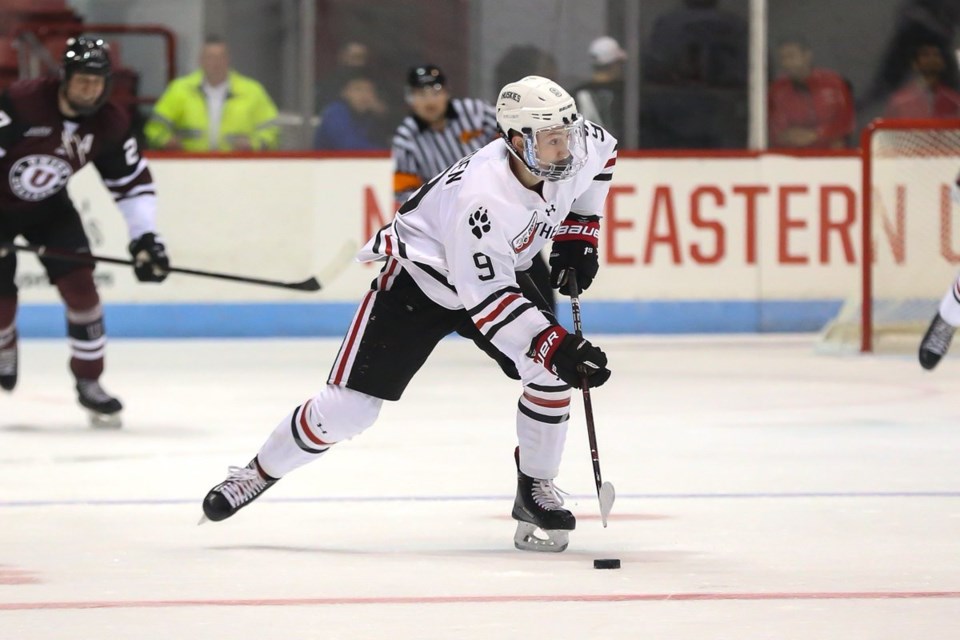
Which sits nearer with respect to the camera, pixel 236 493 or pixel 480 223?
pixel 480 223

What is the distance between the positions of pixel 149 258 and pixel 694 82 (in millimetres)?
4121

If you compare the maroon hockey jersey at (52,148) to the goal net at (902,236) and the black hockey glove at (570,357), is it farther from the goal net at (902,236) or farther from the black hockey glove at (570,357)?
the goal net at (902,236)

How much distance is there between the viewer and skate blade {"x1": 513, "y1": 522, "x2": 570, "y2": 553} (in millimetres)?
3840

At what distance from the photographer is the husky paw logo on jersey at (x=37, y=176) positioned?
19.5 ft

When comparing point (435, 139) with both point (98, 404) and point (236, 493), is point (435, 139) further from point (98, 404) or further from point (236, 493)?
point (236, 493)

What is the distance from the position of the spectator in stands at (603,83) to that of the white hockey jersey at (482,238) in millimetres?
5333

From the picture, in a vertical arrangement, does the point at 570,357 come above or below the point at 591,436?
above

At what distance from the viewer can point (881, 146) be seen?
8.72m

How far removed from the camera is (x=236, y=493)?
403 cm

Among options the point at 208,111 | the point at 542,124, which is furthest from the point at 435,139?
the point at 542,124

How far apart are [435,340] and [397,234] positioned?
0.24m

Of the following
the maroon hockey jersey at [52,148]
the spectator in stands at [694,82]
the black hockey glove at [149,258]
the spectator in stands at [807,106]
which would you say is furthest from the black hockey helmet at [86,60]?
the spectator in stands at [807,106]

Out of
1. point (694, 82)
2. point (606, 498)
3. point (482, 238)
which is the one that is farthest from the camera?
point (694, 82)

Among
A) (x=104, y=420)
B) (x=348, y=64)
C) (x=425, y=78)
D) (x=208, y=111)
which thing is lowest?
(x=104, y=420)
